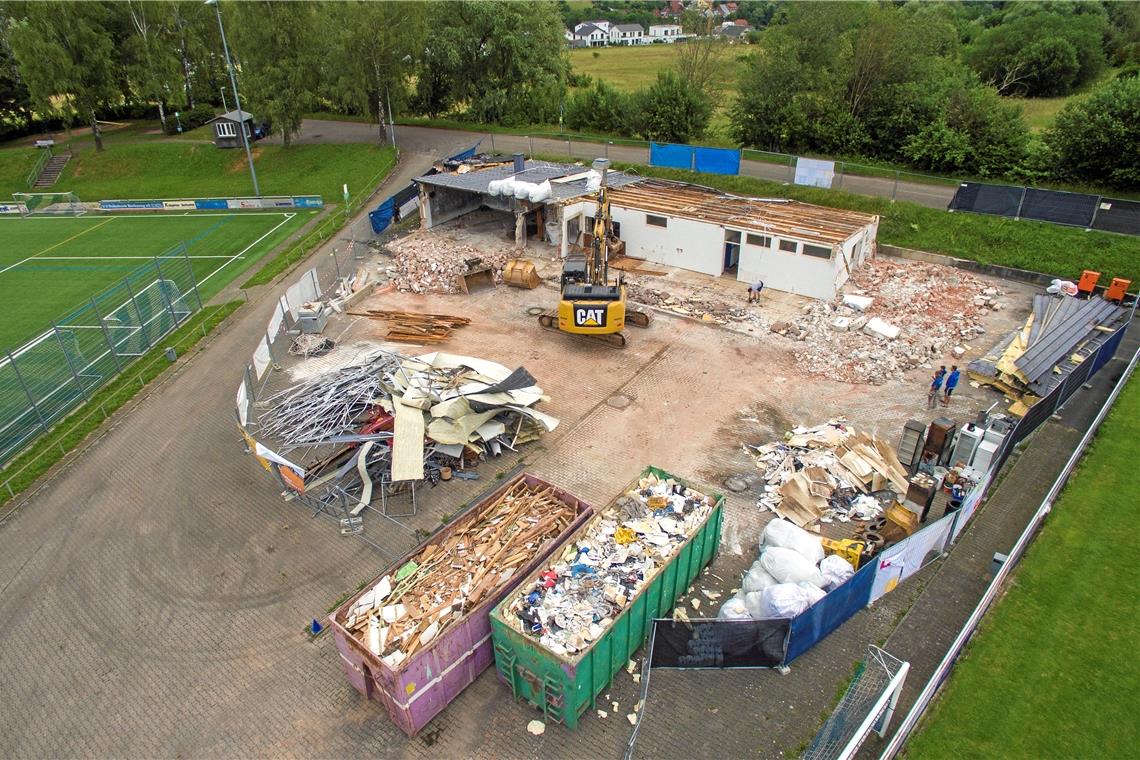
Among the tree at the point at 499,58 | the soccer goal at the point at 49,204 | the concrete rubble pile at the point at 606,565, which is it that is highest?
the tree at the point at 499,58

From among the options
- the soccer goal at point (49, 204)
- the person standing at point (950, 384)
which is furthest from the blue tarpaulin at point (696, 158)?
the soccer goal at point (49, 204)

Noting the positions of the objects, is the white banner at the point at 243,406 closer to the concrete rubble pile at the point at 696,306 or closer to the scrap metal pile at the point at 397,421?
the scrap metal pile at the point at 397,421

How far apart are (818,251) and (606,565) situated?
17.8m

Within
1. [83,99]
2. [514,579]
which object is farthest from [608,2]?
[514,579]

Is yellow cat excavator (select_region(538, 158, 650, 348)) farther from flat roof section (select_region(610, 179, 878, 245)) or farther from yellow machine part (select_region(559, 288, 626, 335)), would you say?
flat roof section (select_region(610, 179, 878, 245))

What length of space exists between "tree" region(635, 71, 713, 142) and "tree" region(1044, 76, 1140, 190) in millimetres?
19139

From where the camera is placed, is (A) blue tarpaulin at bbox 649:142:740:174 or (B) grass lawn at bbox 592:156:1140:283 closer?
(B) grass lawn at bbox 592:156:1140:283

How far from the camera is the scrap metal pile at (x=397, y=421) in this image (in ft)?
54.1

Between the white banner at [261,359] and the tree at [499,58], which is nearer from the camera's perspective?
the white banner at [261,359]

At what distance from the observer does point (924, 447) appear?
16.5 metres

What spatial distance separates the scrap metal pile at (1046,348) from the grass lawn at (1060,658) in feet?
15.3

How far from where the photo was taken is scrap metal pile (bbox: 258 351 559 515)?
1648 centimetres

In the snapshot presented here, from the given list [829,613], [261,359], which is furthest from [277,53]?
[829,613]

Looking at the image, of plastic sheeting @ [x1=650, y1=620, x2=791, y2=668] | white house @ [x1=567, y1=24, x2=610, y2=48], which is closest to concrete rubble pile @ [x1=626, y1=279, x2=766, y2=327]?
plastic sheeting @ [x1=650, y1=620, x2=791, y2=668]
